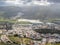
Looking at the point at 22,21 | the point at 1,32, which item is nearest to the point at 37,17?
the point at 22,21

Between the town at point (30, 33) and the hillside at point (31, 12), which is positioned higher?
the hillside at point (31, 12)

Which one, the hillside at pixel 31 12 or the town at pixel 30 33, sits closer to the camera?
the town at pixel 30 33

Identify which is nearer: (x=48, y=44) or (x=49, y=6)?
→ (x=48, y=44)

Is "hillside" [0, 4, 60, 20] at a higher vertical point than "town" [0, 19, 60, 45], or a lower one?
higher

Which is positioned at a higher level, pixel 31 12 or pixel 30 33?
pixel 31 12

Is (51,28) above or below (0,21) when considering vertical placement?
below

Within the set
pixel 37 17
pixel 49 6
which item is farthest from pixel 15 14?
pixel 49 6

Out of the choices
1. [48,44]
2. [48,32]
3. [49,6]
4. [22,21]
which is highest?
[49,6]

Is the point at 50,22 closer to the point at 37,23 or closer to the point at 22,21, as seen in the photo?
the point at 37,23

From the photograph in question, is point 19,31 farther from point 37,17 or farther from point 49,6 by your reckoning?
point 49,6

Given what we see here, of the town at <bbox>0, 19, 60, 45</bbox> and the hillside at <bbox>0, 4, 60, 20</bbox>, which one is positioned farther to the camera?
the hillside at <bbox>0, 4, 60, 20</bbox>
